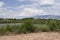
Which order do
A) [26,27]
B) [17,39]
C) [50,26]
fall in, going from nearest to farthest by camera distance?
[17,39]
[26,27]
[50,26]

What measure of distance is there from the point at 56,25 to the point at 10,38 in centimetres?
1051

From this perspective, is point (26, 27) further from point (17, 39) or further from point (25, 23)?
point (17, 39)

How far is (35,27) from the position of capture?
107ft

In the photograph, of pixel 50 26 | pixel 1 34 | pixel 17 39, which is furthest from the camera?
pixel 50 26

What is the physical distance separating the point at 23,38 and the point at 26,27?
594 centimetres

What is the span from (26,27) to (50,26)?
3999 millimetres

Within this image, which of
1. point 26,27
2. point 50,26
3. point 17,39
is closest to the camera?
point 17,39

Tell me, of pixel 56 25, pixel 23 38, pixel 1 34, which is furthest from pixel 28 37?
pixel 56 25

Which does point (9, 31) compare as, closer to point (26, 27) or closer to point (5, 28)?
point (5, 28)

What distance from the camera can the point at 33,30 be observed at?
32.0 meters

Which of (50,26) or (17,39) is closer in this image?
(17,39)

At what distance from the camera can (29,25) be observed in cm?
3206

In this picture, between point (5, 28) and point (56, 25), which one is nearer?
point (5, 28)

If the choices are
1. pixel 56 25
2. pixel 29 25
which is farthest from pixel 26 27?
pixel 56 25
